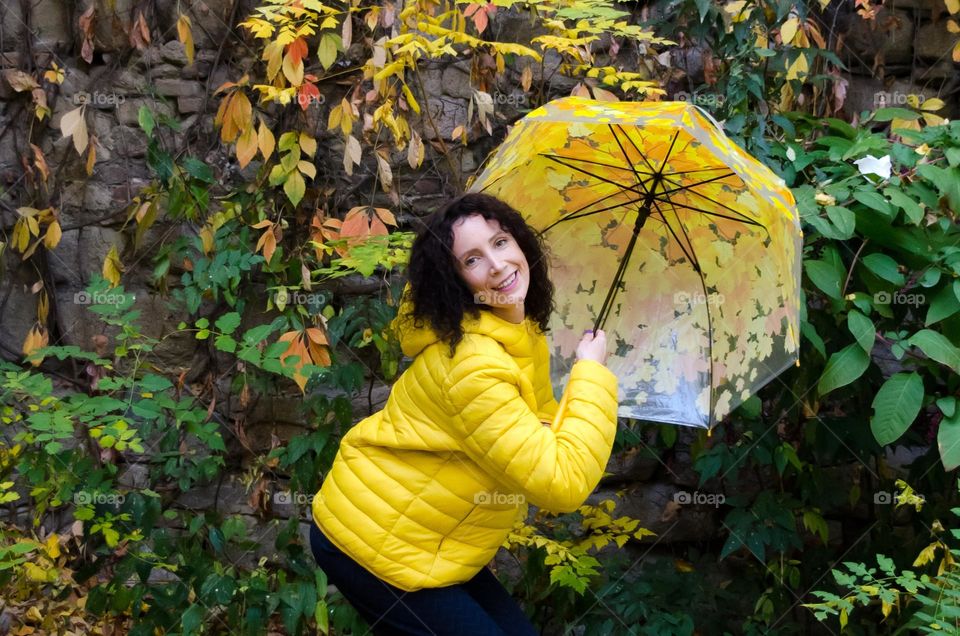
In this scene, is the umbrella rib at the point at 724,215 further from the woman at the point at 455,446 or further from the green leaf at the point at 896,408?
the green leaf at the point at 896,408

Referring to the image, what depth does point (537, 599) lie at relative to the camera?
286cm

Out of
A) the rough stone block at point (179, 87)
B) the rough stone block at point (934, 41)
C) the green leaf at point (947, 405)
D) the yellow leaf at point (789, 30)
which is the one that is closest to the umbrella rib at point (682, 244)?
the green leaf at point (947, 405)

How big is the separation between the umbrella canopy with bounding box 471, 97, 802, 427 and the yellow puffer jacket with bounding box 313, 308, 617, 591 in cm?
37

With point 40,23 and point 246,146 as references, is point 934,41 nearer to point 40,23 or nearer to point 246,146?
point 246,146

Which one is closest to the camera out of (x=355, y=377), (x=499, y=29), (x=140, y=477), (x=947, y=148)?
(x=947, y=148)

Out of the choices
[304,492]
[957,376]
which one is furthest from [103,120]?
[957,376]

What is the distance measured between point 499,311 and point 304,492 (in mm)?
1280

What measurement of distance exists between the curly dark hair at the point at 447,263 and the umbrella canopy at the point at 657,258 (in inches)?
4.7

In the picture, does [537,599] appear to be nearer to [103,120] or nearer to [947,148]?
[947,148]

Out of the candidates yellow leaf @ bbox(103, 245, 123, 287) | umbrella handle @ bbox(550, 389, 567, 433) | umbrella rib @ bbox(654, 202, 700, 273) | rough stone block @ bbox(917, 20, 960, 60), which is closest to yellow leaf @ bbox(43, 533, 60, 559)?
yellow leaf @ bbox(103, 245, 123, 287)

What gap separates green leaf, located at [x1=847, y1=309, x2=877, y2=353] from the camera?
2.38m

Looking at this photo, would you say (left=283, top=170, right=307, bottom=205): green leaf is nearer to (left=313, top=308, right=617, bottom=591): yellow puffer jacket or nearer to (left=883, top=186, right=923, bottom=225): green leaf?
(left=313, top=308, right=617, bottom=591): yellow puffer jacket

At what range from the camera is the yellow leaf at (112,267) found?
3203 millimetres

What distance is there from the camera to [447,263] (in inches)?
69.4
